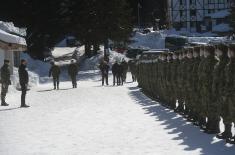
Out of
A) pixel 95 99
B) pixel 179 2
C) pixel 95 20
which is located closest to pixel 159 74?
pixel 95 99

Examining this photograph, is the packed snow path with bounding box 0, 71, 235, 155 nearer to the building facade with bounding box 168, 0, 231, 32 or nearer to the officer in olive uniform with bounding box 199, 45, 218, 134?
the officer in olive uniform with bounding box 199, 45, 218, 134

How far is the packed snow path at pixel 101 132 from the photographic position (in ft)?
35.1

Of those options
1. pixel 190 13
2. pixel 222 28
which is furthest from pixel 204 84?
pixel 190 13

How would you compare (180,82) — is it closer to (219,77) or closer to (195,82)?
(195,82)

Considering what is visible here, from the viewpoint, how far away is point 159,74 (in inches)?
804

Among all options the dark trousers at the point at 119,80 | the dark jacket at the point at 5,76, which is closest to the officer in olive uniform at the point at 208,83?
the dark jacket at the point at 5,76

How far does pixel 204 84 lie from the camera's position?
40.6 feet

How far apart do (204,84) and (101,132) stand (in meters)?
2.59

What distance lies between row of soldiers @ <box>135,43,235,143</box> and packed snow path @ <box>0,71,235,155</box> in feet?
1.08

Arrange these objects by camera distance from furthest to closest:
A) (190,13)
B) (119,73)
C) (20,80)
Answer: (190,13), (119,73), (20,80)

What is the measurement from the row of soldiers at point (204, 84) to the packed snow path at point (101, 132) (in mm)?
329

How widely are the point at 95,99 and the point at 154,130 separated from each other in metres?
10.9

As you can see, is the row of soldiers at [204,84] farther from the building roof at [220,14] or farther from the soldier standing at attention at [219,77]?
the building roof at [220,14]

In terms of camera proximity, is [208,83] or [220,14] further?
[220,14]
